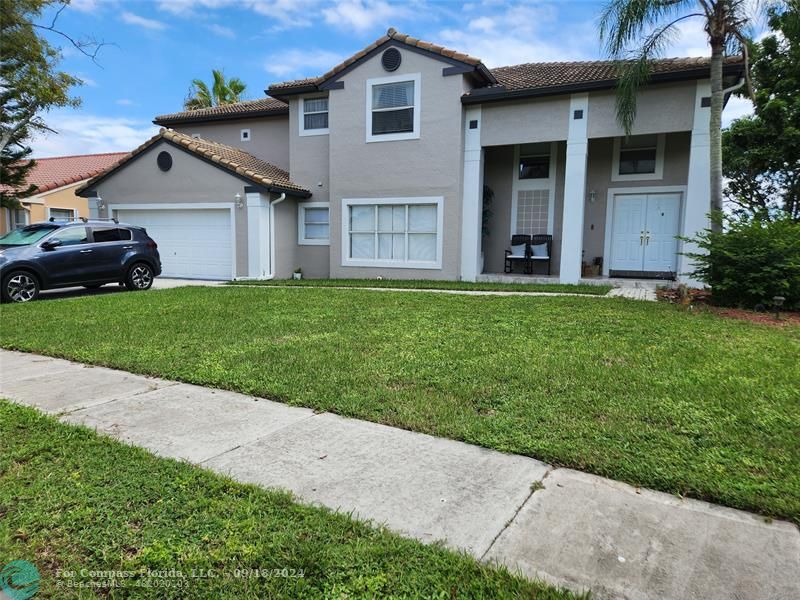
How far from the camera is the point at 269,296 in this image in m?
10.6

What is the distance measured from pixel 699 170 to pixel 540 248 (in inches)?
173

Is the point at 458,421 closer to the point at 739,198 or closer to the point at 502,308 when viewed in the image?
the point at 502,308

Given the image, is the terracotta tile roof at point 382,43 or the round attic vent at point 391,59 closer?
the terracotta tile roof at point 382,43

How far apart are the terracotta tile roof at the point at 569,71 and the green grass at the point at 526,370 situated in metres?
6.49

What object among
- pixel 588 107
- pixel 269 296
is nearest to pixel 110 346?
pixel 269 296

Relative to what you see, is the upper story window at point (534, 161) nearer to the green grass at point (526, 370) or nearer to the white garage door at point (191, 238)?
the green grass at point (526, 370)

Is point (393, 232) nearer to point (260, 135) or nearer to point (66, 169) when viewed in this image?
point (260, 135)

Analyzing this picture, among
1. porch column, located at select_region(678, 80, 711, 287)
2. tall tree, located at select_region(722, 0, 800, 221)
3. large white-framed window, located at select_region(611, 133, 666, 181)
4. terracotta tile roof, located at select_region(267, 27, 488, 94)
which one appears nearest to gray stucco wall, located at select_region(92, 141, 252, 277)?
terracotta tile roof, located at select_region(267, 27, 488, 94)

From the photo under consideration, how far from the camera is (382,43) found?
1420cm

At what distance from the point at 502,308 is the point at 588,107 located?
7027 millimetres

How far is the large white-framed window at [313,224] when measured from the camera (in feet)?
53.2

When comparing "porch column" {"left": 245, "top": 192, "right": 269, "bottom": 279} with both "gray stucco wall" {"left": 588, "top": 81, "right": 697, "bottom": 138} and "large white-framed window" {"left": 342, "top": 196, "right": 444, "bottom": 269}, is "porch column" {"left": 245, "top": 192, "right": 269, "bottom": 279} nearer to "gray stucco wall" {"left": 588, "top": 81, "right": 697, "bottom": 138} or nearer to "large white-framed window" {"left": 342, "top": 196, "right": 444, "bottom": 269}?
"large white-framed window" {"left": 342, "top": 196, "right": 444, "bottom": 269}

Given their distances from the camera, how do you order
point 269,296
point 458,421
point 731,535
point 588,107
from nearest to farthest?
point 731,535
point 458,421
point 269,296
point 588,107

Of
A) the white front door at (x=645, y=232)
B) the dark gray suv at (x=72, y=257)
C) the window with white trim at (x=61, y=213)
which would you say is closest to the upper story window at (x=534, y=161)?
the white front door at (x=645, y=232)
